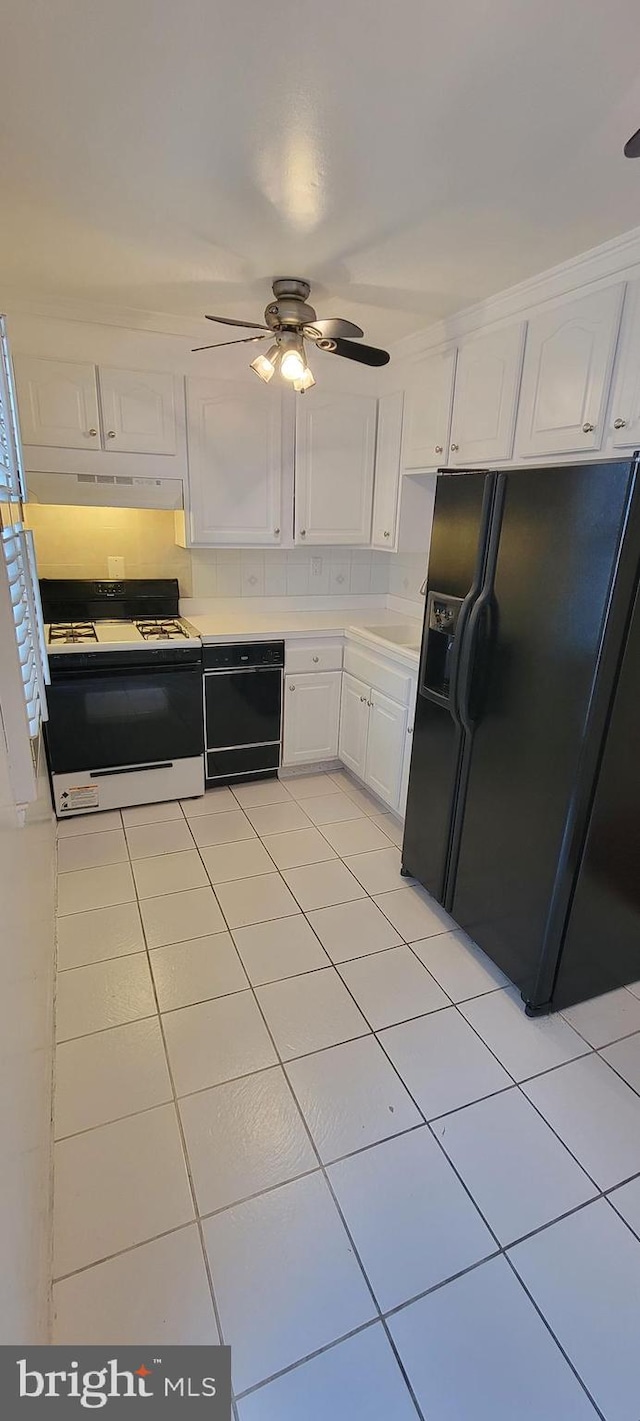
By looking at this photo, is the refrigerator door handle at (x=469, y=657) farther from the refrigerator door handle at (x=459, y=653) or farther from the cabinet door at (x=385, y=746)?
the cabinet door at (x=385, y=746)

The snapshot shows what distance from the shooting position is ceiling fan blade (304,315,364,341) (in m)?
1.96

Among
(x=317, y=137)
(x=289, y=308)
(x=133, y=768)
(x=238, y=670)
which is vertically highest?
(x=317, y=137)

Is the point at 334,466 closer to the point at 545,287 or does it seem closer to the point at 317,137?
the point at 545,287

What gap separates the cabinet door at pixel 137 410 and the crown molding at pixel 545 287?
1229 mm

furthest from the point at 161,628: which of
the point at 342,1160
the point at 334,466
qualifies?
the point at 342,1160

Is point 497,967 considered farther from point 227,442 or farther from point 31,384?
point 31,384

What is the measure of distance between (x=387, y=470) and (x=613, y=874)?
7.48 ft

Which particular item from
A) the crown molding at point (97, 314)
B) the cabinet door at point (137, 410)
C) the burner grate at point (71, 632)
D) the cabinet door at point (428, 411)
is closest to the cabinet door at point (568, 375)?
the cabinet door at point (428, 411)

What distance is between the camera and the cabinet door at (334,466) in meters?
Result: 3.05

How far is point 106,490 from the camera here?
2.75m

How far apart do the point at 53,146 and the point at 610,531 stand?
1.66 m

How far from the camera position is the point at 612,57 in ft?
3.62

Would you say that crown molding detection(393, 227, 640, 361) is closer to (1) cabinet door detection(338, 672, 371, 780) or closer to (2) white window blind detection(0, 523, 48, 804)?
(1) cabinet door detection(338, 672, 371, 780)

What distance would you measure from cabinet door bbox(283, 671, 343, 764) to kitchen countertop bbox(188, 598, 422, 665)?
26 cm
